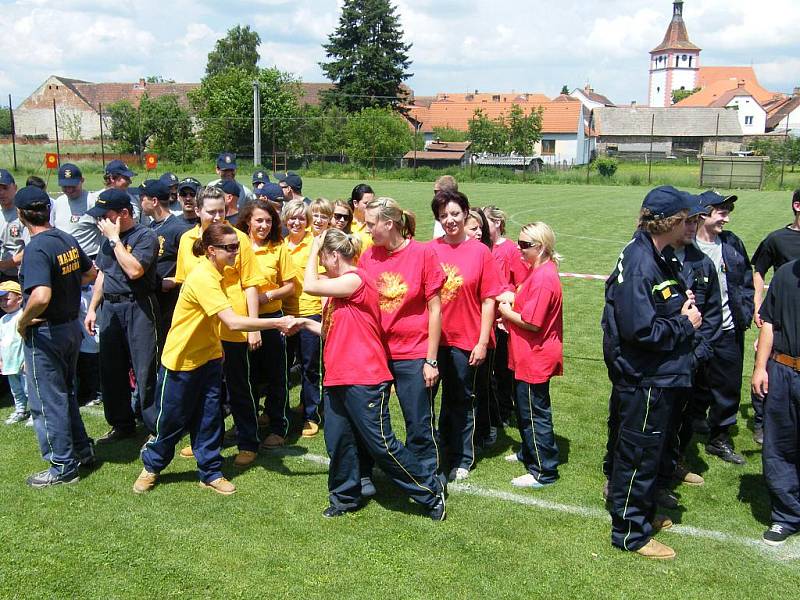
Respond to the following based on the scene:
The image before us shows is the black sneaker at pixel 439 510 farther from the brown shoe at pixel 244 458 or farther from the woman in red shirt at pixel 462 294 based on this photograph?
the brown shoe at pixel 244 458

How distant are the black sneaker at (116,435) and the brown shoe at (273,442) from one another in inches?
47.0

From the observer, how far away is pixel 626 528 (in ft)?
14.2

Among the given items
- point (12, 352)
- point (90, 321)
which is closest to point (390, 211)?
point (90, 321)

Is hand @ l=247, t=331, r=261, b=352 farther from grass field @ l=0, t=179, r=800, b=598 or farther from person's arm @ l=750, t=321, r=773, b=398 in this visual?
person's arm @ l=750, t=321, r=773, b=398

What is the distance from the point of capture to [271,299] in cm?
581

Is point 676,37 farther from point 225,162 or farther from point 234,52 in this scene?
point 225,162

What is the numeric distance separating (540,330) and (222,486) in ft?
8.49

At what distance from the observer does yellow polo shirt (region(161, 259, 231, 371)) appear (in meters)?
4.73

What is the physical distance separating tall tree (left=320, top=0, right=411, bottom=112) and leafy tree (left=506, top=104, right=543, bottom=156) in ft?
43.6

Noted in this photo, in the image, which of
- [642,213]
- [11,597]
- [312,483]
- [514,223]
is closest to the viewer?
[11,597]

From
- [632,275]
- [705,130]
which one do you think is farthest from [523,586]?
[705,130]

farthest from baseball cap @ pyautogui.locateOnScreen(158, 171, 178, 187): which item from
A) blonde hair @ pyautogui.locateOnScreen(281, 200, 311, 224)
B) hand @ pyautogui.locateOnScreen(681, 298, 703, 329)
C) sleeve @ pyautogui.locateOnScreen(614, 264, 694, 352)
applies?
hand @ pyautogui.locateOnScreen(681, 298, 703, 329)

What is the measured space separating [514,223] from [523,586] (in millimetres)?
19668

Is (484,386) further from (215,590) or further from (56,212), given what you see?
(56,212)
